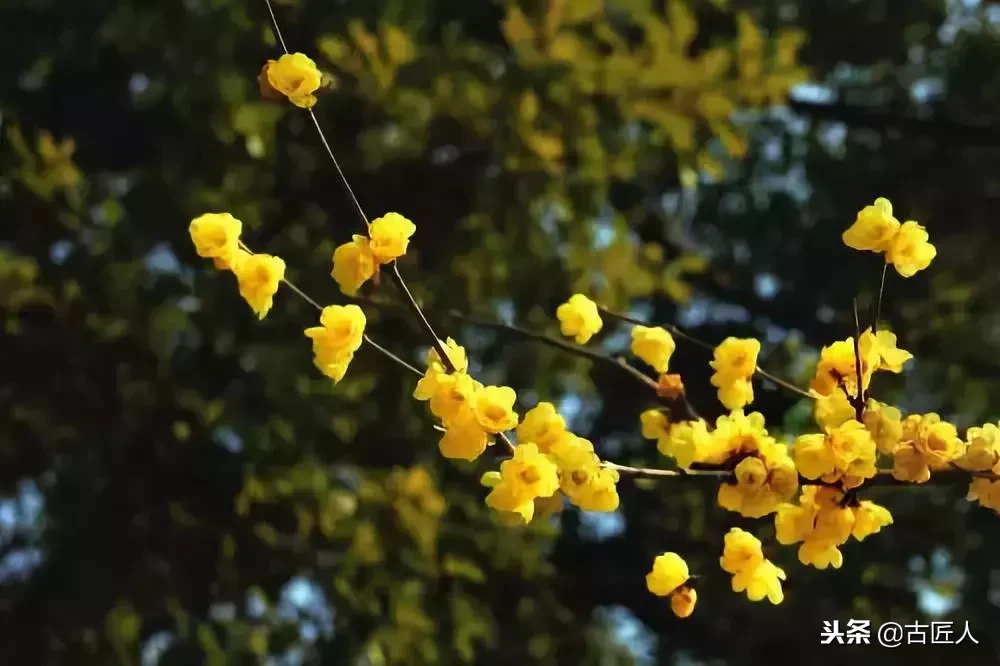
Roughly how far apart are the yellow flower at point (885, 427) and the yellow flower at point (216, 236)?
469 millimetres

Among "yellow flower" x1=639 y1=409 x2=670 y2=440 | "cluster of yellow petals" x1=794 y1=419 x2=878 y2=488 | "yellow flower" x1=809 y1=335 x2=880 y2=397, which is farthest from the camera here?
"yellow flower" x1=639 y1=409 x2=670 y2=440

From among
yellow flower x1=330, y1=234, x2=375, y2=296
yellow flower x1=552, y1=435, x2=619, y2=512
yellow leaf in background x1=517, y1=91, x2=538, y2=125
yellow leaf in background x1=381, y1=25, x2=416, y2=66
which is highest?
yellow flower x1=330, y1=234, x2=375, y2=296

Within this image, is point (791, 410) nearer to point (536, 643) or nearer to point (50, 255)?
point (536, 643)

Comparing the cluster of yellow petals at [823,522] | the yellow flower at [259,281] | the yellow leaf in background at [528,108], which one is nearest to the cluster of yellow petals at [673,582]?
the cluster of yellow petals at [823,522]

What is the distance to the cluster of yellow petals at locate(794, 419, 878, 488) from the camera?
59 cm

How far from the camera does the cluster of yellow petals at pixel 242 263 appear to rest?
712 millimetres

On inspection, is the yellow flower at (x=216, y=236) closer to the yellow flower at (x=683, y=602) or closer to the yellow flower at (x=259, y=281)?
the yellow flower at (x=259, y=281)

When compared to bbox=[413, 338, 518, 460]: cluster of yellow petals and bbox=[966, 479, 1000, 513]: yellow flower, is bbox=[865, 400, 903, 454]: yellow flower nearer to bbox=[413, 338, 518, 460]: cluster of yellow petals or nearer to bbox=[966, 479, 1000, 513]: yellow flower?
bbox=[966, 479, 1000, 513]: yellow flower

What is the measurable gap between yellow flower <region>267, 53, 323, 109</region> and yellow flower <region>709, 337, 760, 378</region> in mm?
370

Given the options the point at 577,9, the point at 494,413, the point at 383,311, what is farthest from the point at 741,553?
the point at 577,9

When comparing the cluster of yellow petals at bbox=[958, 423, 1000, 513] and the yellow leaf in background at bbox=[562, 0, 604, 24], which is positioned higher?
the cluster of yellow petals at bbox=[958, 423, 1000, 513]

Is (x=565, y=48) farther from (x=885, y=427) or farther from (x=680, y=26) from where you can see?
(x=885, y=427)

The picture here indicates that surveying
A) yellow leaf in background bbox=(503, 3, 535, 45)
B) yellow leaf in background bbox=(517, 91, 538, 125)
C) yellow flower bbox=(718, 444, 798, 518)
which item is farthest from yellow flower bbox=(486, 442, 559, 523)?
yellow leaf in background bbox=(503, 3, 535, 45)

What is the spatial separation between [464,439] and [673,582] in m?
0.22
